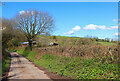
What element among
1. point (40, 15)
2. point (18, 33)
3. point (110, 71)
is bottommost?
point (110, 71)

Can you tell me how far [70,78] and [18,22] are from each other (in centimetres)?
2437

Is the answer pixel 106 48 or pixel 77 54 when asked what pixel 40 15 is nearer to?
pixel 77 54

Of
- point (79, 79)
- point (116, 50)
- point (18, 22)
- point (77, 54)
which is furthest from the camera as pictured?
point (18, 22)

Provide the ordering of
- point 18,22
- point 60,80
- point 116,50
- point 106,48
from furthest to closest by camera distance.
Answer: point 18,22 < point 106,48 < point 116,50 < point 60,80

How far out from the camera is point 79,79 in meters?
7.78

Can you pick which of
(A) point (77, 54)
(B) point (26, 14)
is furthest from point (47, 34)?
(A) point (77, 54)

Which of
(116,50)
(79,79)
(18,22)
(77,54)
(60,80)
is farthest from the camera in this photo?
(18,22)

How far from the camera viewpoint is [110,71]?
7922 mm

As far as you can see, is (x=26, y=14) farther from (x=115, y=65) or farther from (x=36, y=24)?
(x=115, y=65)

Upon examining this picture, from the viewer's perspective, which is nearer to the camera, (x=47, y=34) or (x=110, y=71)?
(x=110, y=71)

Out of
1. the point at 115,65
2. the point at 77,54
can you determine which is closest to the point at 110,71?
the point at 115,65

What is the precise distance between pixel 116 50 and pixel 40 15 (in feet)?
76.3

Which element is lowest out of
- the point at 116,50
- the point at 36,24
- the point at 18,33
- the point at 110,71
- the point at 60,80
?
the point at 60,80

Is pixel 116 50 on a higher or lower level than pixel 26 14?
lower
